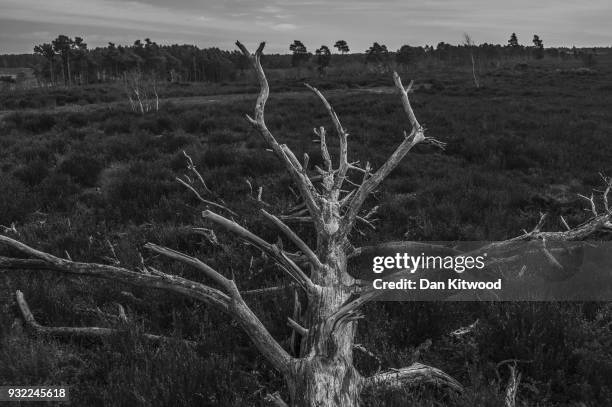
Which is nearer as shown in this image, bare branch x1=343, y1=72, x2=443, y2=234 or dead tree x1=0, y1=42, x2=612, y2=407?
dead tree x1=0, y1=42, x2=612, y2=407

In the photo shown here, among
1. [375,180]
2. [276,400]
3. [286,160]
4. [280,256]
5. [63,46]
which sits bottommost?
[276,400]

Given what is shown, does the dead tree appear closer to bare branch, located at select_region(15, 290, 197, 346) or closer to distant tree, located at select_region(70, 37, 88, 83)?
bare branch, located at select_region(15, 290, 197, 346)

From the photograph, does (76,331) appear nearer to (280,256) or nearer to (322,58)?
(280,256)

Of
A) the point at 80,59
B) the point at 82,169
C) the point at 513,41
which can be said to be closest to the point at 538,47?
the point at 513,41

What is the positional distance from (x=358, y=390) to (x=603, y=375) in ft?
5.34

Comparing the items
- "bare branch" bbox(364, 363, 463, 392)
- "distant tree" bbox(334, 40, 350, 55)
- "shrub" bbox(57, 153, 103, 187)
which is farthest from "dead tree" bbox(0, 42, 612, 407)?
"distant tree" bbox(334, 40, 350, 55)

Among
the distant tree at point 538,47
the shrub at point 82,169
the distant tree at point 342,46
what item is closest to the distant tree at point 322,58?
the distant tree at point 342,46

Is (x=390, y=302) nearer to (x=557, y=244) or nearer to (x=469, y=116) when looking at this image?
(x=557, y=244)

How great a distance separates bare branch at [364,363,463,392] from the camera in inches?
101

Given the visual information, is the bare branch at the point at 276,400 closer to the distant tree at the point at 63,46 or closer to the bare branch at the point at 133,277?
the bare branch at the point at 133,277

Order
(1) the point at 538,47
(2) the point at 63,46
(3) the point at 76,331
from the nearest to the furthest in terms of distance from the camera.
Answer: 1. (3) the point at 76,331
2. (2) the point at 63,46
3. (1) the point at 538,47

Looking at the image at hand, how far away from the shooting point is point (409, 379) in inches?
104

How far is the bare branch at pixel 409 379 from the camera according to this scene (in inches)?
101

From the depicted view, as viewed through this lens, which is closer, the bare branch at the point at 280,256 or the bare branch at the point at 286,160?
the bare branch at the point at 280,256
